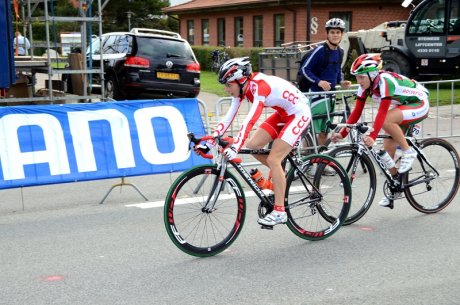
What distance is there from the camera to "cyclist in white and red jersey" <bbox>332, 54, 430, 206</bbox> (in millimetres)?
6652

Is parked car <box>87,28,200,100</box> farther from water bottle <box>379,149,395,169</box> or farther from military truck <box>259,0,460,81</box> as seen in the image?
water bottle <box>379,149,395,169</box>

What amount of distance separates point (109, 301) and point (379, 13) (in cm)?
3370

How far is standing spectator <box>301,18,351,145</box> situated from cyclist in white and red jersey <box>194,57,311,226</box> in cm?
315

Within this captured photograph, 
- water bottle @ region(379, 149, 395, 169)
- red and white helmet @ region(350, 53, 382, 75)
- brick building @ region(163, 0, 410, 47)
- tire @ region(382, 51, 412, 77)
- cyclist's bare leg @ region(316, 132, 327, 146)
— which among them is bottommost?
cyclist's bare leg @ region(316, 132, 327, 146)

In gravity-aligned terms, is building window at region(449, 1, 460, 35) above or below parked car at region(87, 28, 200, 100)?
above

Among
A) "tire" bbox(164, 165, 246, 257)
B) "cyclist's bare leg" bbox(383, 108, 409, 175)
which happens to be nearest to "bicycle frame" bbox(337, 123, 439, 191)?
"cyclist's bare leg" bbox(383, 108, 409, 175)

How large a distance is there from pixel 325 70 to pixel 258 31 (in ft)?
104

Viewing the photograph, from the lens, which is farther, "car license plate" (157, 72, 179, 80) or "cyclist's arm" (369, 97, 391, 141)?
"car license plate" (157, 72, 179, 80)

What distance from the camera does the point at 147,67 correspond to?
17.0m

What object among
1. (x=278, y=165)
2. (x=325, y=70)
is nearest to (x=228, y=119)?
(x=278, y=165)

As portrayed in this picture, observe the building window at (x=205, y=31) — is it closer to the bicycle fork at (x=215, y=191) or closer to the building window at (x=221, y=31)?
the building window at (x=221, y=31)

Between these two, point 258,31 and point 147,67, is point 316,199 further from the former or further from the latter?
point 258,31

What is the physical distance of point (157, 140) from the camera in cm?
819

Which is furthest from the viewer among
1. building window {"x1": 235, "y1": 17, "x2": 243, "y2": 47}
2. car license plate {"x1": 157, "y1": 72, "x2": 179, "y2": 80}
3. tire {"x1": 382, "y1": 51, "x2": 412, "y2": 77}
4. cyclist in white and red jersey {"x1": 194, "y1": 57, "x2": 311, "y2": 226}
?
building window {"x1": 235, "y1": 17, "x2": 243, "y2": 47}
